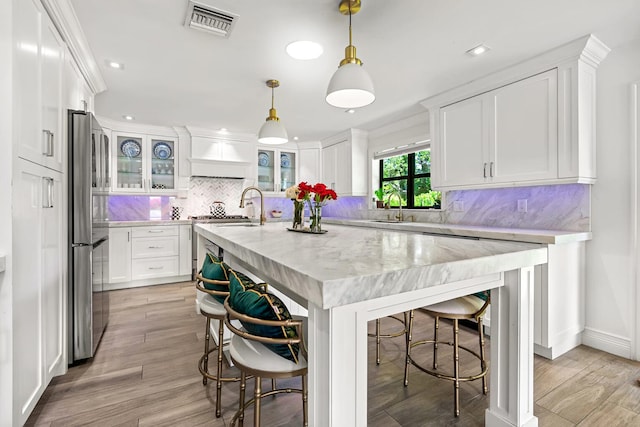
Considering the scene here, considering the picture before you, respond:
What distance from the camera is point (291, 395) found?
1.84 meters

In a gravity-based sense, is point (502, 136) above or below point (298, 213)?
above

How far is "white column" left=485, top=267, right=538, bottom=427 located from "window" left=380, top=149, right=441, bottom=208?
2697 millimetres

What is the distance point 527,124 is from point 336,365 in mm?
2667

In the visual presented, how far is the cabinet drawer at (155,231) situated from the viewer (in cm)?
431

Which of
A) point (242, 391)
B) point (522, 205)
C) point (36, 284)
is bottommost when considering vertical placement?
point (242, 391)

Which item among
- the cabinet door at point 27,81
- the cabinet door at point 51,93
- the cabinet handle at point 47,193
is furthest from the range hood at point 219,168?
the cabinet door at point 27,81

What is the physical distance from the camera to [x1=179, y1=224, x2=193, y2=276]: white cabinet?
4.59 meters

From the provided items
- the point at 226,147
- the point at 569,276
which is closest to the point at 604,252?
the point at 569,276

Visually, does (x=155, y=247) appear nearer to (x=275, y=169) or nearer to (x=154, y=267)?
(x=154, y=267)

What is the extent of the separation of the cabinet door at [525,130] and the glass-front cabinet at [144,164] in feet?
14.1

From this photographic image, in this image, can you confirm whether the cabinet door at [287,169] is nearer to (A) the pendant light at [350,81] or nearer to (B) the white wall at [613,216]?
(A) the pendant light at [350,81]

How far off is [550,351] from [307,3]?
289 centimetres

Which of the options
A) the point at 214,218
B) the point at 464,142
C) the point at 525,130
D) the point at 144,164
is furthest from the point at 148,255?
the point at 525,130

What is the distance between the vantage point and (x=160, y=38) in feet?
7.30
